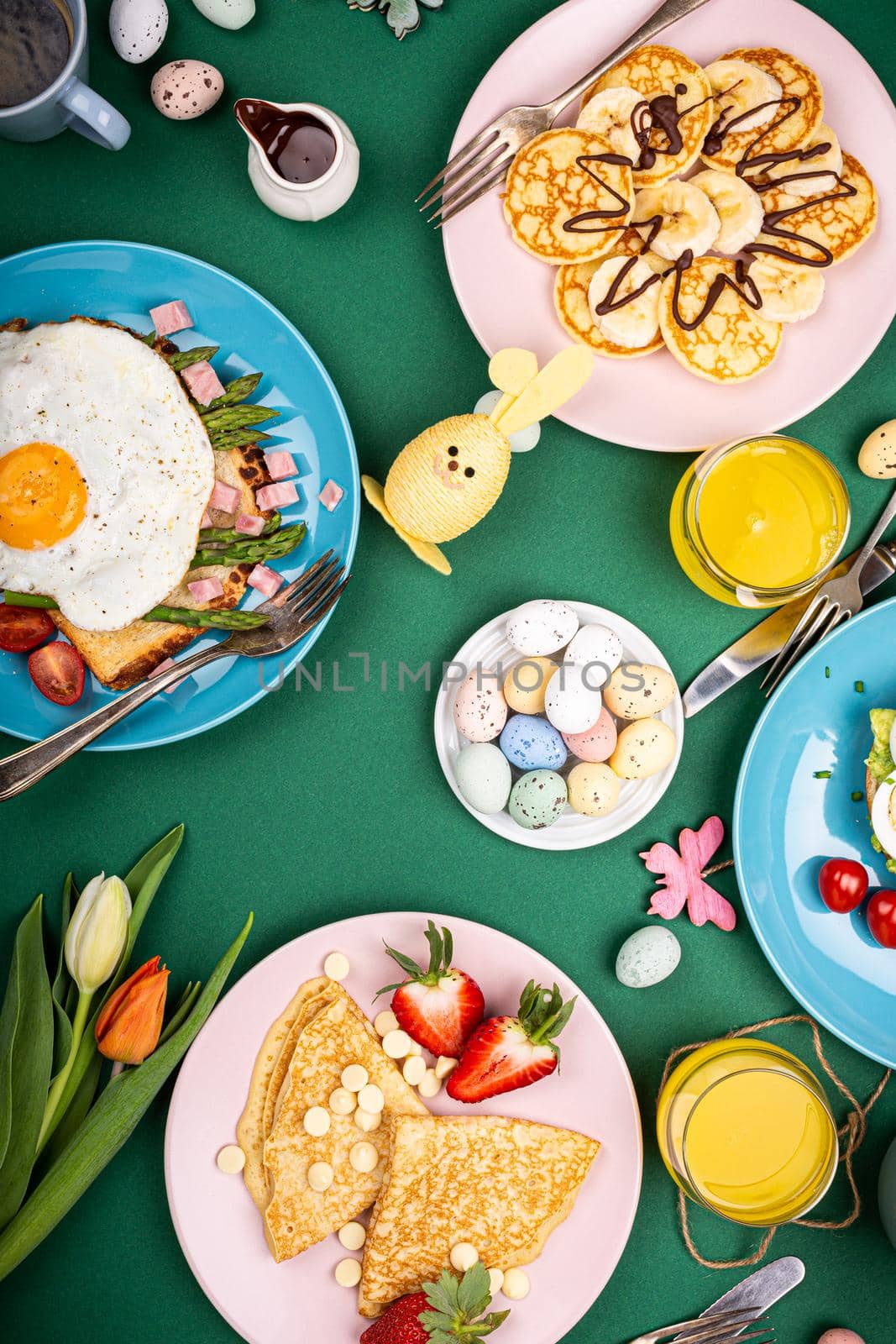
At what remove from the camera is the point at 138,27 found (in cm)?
180

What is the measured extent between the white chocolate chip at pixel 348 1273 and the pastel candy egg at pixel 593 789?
3.23 feet

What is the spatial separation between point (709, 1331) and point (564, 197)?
2223 millimetres

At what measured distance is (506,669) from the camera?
1844 millimetres

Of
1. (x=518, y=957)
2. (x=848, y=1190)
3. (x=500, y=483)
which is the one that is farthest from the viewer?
(x=848, y=1190)

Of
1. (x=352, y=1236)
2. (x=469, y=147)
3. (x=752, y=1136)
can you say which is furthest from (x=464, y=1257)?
(x=469, y=147)

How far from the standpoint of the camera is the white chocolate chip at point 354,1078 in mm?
1780

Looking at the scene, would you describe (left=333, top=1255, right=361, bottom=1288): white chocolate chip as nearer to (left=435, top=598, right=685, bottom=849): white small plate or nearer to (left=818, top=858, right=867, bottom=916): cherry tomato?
(left=435, top=598, right=685, bottom=849): white small plate

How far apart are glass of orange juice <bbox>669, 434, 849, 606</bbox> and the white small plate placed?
201 mm

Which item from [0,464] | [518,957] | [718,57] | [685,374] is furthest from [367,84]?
[518,957]

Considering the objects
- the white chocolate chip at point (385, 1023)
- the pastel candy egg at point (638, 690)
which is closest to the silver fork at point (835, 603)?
the pastel candy egg at point (638, 690)

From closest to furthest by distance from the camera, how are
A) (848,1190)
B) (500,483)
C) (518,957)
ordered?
1. (500,483)
2. (518,957)
3. (848,1190)

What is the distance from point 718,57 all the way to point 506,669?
123cm

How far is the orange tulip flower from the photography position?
1.78 m

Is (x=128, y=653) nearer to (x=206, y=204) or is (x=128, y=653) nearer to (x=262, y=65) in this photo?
(x=206, y=204)
